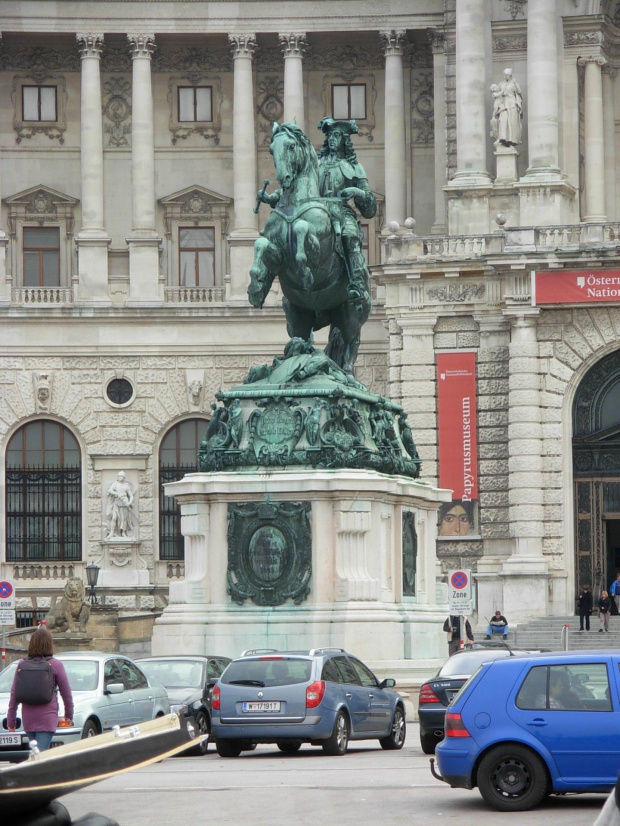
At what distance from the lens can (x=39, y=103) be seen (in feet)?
199

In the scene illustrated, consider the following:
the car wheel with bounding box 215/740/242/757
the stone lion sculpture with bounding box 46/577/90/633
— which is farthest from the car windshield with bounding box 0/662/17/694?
the stone lion sculpture with bounding box 46/577/90/633

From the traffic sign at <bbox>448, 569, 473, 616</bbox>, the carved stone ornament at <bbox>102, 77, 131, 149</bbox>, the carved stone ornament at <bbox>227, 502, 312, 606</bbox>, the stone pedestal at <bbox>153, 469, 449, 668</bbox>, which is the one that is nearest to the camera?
the stone pedestal at <bbox>153, 469, 449, 668</bbox>

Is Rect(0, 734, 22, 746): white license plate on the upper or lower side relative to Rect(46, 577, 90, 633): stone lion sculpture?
lower

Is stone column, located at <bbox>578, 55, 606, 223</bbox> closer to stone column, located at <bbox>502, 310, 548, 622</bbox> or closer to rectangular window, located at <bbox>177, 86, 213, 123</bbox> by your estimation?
stone column, located at <bbox>502, 310, 548, 622</bbox>

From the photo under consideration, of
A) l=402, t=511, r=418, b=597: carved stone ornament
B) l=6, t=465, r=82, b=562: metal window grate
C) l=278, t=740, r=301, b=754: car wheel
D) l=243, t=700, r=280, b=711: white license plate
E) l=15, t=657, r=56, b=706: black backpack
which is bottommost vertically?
l=278, t=740, r=301, b=754: car wheel

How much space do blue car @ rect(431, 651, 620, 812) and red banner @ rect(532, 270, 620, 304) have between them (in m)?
34.8

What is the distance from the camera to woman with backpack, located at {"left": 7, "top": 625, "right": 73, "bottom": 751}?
53.9 ft

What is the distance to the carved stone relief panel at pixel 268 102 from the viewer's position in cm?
6116

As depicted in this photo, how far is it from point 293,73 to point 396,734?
3850 cm

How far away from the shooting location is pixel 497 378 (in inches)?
2019

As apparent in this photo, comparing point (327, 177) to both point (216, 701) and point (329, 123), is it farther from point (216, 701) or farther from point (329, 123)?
point (216, 701)


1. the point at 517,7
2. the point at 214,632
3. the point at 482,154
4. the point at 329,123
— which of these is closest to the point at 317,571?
the point at 214,632

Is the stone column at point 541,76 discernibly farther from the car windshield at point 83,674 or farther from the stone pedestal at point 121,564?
the car windshield at point 83,674

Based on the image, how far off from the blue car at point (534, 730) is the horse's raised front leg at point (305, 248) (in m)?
11.1
